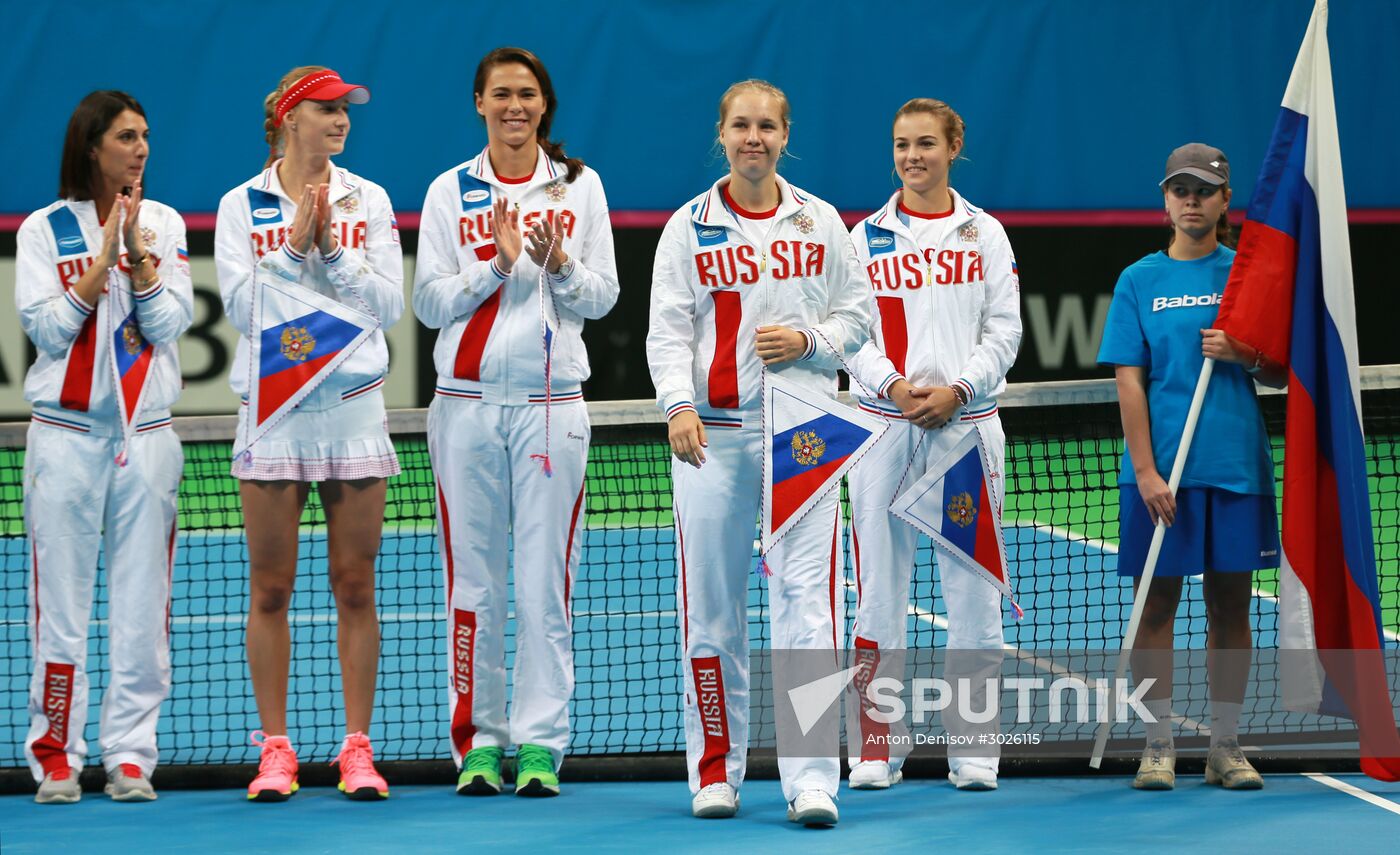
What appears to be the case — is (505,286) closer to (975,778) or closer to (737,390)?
(737,390)

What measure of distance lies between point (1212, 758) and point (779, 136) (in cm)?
256

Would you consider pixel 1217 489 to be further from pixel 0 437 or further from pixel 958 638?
pixel 0 437

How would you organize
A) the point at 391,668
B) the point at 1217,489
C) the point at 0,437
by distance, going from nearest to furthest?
the point at 1217,489 < the point at 0,437 < the point at 391,668

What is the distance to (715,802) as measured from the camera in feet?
16.8

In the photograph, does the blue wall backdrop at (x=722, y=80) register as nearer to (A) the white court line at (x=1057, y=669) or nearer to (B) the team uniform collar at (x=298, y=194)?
(A) the white court line at (x=1057, y=669)

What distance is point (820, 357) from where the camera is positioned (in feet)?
16.8

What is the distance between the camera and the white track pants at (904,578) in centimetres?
563

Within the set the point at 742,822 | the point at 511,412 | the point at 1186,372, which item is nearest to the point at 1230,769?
the point at 1186,372

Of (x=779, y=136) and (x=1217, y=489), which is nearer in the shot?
(x=779, y=136)

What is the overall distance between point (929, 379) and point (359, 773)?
2.31 metres

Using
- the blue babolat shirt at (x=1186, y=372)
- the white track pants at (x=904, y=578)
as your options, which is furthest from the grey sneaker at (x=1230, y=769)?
the blue babolat shirt at (x=1186, y=372)

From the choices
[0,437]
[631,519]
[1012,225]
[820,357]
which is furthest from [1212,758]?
[1012,225]

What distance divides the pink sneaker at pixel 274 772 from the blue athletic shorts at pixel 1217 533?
9.63 ft

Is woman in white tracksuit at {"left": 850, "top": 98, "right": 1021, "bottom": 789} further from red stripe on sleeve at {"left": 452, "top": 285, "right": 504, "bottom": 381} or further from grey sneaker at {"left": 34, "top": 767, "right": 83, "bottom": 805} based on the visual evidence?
grey sneaker at {"left": 34, "top": 767, "right": 83, "bottom": 805}
